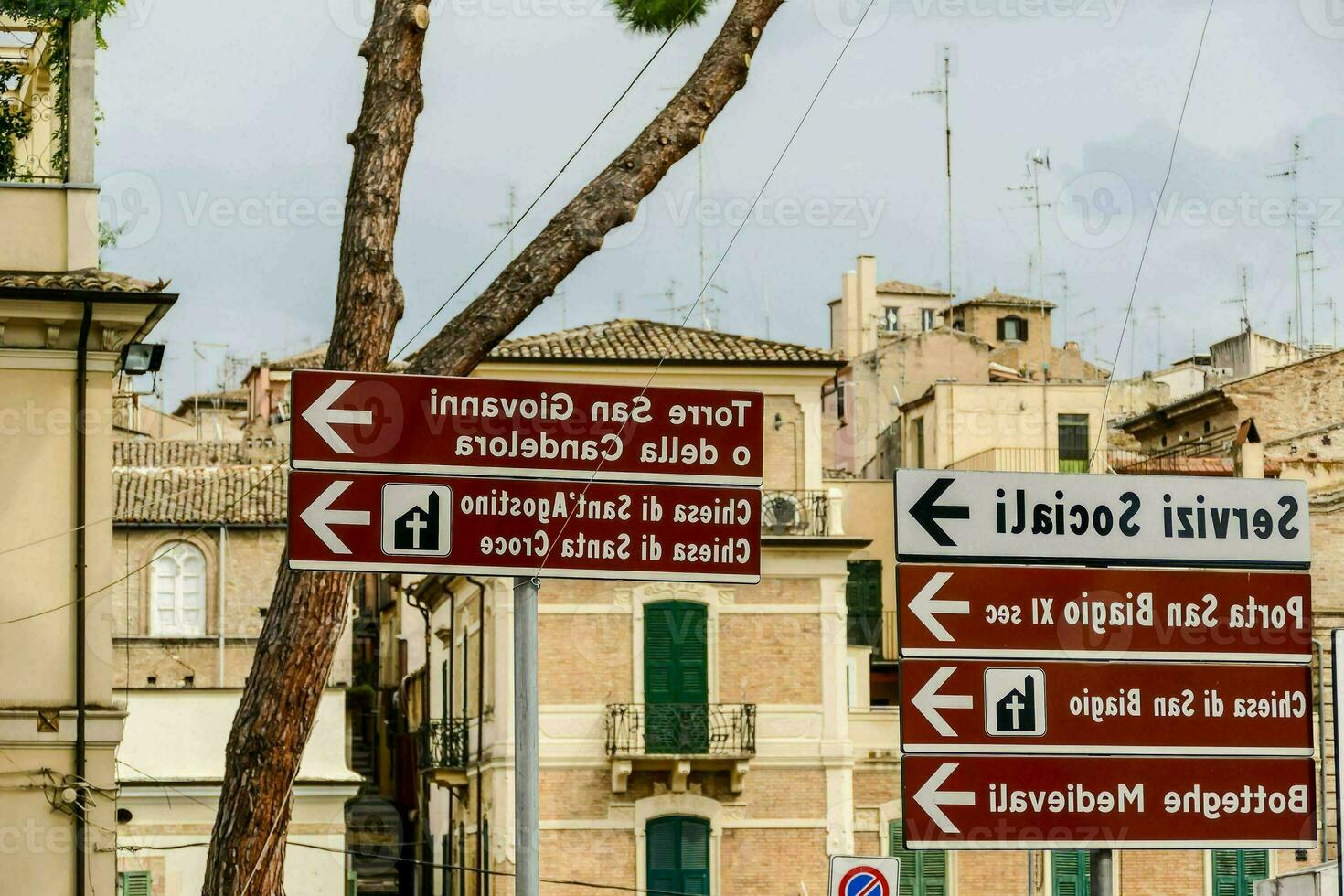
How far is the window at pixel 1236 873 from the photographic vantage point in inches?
1341

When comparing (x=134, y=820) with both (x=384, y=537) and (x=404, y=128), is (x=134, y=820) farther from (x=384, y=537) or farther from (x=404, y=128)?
(x=384, y=537)

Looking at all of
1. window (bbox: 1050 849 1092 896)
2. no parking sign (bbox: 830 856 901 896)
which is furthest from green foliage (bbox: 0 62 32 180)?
window (bbox: 1050 849 1092 896)

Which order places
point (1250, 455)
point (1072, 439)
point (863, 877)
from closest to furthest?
point (863, 877) → point (1250, 455) → point (1072, 439)

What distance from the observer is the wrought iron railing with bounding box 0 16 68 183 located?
17.5 meters

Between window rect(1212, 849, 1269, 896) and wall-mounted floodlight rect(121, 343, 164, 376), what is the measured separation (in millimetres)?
21993

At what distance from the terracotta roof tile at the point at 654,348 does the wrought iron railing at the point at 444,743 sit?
6.66m

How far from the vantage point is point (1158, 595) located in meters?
6.83

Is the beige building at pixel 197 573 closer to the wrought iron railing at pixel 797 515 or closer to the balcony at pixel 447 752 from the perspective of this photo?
the balcony at pixel 447 752

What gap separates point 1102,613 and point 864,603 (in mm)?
31996

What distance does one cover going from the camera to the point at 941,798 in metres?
6.65

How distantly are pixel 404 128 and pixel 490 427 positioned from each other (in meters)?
6.19

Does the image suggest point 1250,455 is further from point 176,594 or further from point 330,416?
point 330,416

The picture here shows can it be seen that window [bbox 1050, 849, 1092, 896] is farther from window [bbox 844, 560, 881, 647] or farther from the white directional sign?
the white directional sign

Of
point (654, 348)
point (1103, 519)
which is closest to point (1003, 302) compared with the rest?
point (654, 348)
